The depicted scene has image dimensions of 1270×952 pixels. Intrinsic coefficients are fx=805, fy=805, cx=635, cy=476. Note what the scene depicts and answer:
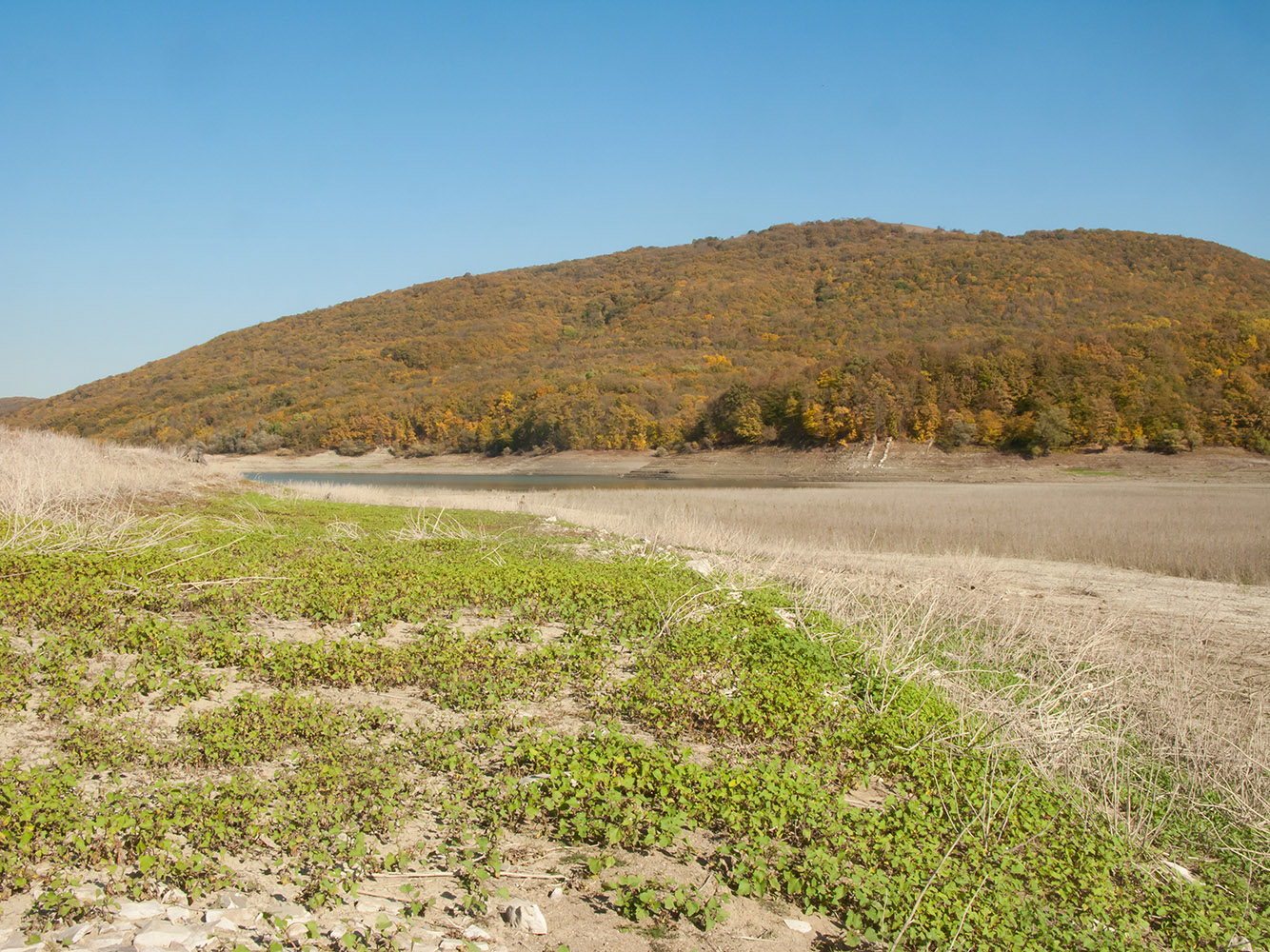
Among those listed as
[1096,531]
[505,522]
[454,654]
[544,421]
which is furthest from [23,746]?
[544,421]

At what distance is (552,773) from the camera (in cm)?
465

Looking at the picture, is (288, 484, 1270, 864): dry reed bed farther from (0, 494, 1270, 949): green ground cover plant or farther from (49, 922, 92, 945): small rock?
(49, 922, 92, 945): small rock

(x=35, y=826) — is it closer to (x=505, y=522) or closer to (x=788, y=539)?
(x=505, y=522)

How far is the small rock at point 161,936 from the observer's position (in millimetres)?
3004

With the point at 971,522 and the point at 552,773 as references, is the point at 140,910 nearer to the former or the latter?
the point at 552,773

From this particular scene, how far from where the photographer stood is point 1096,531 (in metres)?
19.9

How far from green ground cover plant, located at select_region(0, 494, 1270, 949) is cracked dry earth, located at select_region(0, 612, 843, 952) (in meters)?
0.04

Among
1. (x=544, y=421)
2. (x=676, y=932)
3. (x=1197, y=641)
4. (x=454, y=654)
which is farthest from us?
(x=544, y=421)

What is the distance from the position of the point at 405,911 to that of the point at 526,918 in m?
0.52

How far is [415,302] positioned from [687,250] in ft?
161

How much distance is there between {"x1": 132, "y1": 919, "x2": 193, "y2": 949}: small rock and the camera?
3.00 m

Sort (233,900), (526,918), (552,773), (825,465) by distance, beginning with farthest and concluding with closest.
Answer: (825,465)
(552,773)
(526,918)
(233,900)

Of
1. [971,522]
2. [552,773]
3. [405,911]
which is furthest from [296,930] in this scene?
[971,522]

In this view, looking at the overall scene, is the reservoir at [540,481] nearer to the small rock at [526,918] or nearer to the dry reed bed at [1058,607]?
the dry reed bed at [1058,607]
